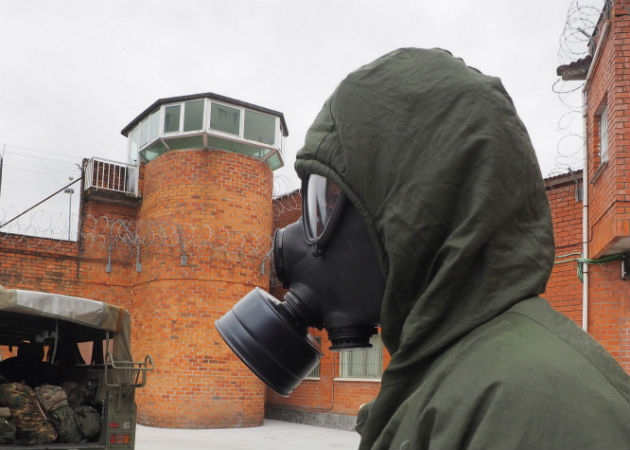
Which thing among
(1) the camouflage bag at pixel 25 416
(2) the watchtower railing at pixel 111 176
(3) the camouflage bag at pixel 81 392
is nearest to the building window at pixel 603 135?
(3) the camouflage bag at pixel 81 392

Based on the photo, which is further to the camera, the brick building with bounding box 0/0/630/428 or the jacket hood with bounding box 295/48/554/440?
the brick building with bounding box 0/0/630/428

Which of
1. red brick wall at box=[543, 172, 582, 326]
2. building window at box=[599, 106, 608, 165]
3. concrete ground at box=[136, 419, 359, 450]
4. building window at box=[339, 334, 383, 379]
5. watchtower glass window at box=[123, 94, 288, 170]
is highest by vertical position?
watchtower glass window at box=[123, 94, 288, 170]

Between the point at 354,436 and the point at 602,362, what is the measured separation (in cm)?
1368

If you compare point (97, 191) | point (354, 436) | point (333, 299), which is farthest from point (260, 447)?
point (333, 299)

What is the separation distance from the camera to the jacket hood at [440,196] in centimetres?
105

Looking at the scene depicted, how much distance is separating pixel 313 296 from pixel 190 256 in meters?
14.2

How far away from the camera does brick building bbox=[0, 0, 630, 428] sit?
14.9 m

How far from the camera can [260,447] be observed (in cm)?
1180

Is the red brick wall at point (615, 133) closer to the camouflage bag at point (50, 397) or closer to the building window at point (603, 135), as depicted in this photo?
the building window at point (603, 135)

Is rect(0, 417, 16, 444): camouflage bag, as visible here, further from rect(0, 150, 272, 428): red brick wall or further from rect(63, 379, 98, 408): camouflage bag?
rect(0, 150, 272, 428): red brick wall

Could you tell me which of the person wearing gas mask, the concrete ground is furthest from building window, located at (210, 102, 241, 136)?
the person wearing gas mask

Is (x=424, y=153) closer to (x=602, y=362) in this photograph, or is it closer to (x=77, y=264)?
(x=602, y=362)

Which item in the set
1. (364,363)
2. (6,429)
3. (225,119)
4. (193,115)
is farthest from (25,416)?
(225,119)

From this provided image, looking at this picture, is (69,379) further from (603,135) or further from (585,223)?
(603,135)
